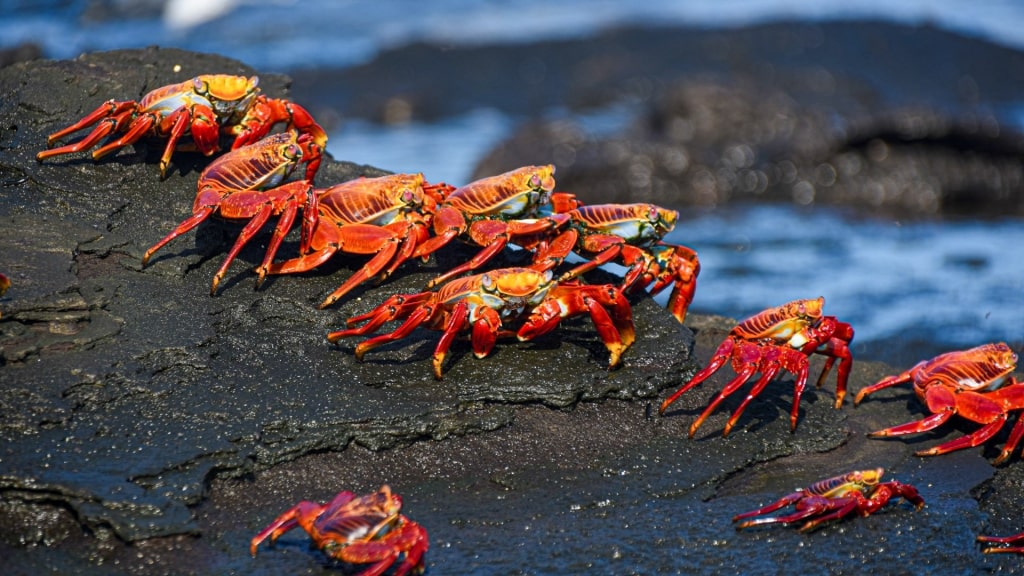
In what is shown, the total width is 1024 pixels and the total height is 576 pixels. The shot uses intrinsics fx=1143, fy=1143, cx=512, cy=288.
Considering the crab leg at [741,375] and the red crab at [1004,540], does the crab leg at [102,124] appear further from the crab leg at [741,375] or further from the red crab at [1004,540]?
the red crab at [1004,540]

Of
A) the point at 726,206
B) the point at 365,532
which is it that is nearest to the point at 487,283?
the point at 365,532

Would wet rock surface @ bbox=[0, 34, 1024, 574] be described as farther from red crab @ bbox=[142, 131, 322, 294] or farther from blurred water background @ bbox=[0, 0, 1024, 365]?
blurred water background @ bbox=[0, 0, 1024, 365]

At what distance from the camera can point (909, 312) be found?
44.4ft

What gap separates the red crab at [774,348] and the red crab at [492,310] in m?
0.68

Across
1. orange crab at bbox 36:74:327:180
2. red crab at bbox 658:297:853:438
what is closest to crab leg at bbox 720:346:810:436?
red crab at bbox 658:297:853:438

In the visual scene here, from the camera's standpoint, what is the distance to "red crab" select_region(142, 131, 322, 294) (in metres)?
7.20

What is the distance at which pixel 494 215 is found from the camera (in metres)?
7.74

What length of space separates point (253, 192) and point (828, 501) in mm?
3977

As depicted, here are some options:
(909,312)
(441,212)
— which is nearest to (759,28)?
(909,312)

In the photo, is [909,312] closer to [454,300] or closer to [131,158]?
[454,300]

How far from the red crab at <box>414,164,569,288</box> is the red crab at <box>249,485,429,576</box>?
7.52 feet

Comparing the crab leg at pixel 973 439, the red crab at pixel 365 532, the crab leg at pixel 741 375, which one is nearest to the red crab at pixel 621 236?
the crab leg at pixel 741 375

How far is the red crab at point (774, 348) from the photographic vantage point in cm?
734

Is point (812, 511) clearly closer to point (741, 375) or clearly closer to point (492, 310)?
point (741, 375)
